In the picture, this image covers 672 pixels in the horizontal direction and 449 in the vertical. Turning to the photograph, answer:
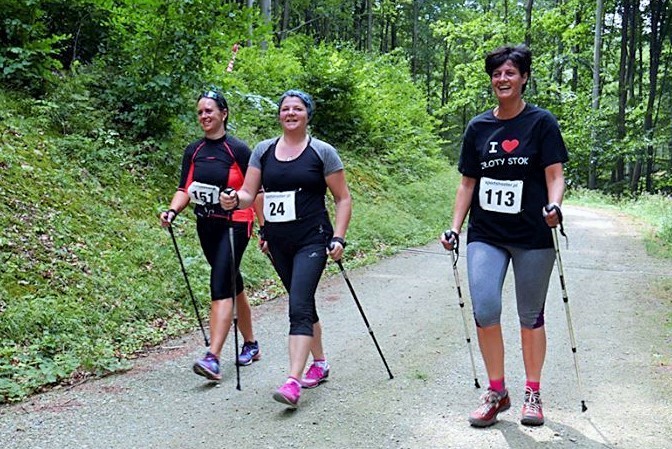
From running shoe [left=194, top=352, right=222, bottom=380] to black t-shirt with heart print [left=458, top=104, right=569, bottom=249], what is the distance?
2.18m

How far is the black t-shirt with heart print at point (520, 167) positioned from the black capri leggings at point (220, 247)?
1.94 metres

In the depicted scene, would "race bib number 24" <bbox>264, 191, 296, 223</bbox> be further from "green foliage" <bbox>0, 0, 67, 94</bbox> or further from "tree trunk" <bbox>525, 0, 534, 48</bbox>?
"tree trunk" <bbox>525, 0, 534, 48</bbox>

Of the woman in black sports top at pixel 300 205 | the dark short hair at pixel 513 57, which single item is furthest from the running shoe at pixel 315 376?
the dark short hair at pixel 513 57

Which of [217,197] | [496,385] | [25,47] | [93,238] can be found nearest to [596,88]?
[25,47]

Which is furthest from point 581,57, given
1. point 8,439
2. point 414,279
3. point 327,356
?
point 8,439

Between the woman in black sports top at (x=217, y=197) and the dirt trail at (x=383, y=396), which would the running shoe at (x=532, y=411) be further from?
the woman in black sports top at (x=217, y=197)

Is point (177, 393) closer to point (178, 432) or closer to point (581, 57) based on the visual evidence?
point (178, 432)

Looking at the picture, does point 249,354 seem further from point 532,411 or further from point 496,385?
point 532,411

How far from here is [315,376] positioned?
4.64 meters

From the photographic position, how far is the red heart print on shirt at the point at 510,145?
12.2 feet

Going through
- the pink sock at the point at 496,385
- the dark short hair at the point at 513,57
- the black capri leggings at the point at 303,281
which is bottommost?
the pink sock at the point at 496,385

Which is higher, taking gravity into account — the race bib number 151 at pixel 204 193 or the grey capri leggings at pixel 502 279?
the race bib number 151 at pixel 204 193

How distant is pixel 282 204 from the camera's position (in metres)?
4.29

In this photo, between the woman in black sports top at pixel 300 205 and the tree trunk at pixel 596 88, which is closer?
the woman in black sports top at pixel 300 205
